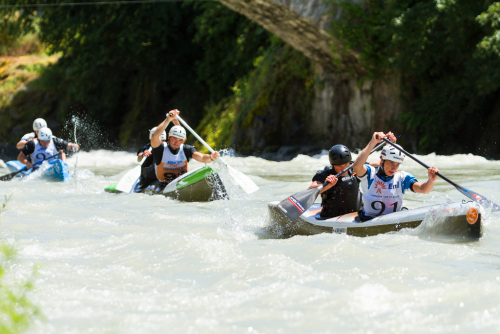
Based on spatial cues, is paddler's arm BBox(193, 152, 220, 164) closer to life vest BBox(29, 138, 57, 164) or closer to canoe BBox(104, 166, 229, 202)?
canoe BBox(104, 166, 229, 202)

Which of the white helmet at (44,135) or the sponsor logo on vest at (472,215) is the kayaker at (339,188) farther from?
the white helmet at (44,135)

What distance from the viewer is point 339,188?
5.81 m

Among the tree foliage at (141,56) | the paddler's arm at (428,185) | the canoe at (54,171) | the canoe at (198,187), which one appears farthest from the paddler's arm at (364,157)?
the tree foliage at (141,56)

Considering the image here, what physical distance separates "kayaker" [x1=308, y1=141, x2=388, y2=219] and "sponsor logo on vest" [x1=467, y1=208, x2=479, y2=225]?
101 cm

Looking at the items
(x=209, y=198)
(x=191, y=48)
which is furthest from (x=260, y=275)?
(x=191, y=48)

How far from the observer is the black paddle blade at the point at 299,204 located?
562 cm

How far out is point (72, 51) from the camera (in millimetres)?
22250

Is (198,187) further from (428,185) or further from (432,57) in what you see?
(432,57)

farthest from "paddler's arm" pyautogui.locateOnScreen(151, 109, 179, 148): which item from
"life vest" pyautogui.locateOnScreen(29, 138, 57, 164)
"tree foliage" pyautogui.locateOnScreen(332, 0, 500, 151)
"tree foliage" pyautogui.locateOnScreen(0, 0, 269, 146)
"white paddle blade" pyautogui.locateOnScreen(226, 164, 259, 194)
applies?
"tree foliage" pyautogui.locateOnScreen(0, 0, 269, 146)

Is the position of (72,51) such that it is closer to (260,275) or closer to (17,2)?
(17,2)

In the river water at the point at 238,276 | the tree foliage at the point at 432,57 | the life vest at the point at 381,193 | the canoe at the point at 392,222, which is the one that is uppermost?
the tree foliage at the point at 432,57

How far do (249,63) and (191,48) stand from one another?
11.0ft

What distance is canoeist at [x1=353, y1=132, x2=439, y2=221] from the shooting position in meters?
5.58

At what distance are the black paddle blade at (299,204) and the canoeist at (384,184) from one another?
46 cm
